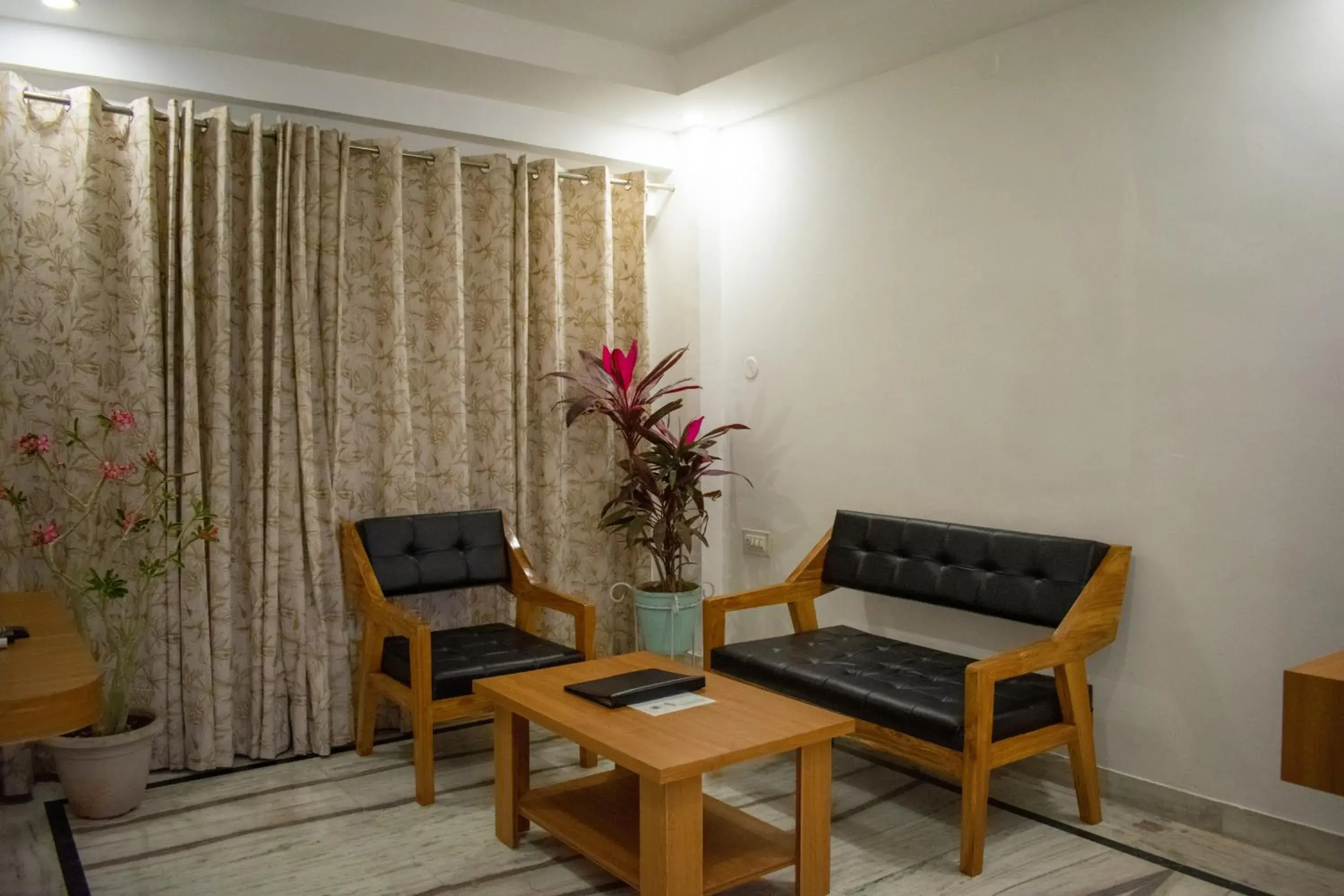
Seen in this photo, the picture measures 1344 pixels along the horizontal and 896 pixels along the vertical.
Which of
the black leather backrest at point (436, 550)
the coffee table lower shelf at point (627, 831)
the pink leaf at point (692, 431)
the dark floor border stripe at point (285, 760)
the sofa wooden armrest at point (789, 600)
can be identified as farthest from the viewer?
the pink leaf at point (692, 431)

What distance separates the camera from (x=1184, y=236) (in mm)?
3070

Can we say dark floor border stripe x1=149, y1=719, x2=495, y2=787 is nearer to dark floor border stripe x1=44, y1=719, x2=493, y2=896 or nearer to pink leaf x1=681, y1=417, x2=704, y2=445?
dark floor border stripe x1=44, y1=719, x2=493, y2=896

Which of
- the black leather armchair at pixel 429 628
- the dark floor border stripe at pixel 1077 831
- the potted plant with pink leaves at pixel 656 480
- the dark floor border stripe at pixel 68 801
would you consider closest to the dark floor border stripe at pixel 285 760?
the dark floor border stripe at pixel 68 801

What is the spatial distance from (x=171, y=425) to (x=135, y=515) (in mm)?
390

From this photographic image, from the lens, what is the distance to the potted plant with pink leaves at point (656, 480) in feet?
14.2

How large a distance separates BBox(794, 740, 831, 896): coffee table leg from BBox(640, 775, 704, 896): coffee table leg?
331mm

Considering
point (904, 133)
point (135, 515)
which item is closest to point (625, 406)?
point (904, 133)

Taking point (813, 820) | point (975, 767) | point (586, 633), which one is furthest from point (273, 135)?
point (975, 767)

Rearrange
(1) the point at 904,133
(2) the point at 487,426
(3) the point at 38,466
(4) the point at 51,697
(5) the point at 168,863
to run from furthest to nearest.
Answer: (2) the point at 487,426 < (1) the point at 904,133 < (3) the point at 38,466 < (5) the point at 168,863 < (4) the point at 51,697

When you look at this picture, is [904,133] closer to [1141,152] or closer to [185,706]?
[1141,152]

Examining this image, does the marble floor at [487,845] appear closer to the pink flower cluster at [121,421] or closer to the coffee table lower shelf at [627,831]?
the coffee table lower shelf at [627,831]

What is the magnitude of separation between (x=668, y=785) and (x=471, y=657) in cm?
137

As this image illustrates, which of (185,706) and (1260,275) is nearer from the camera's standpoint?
(1260,275)

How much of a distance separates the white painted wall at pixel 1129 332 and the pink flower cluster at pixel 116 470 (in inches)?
103
